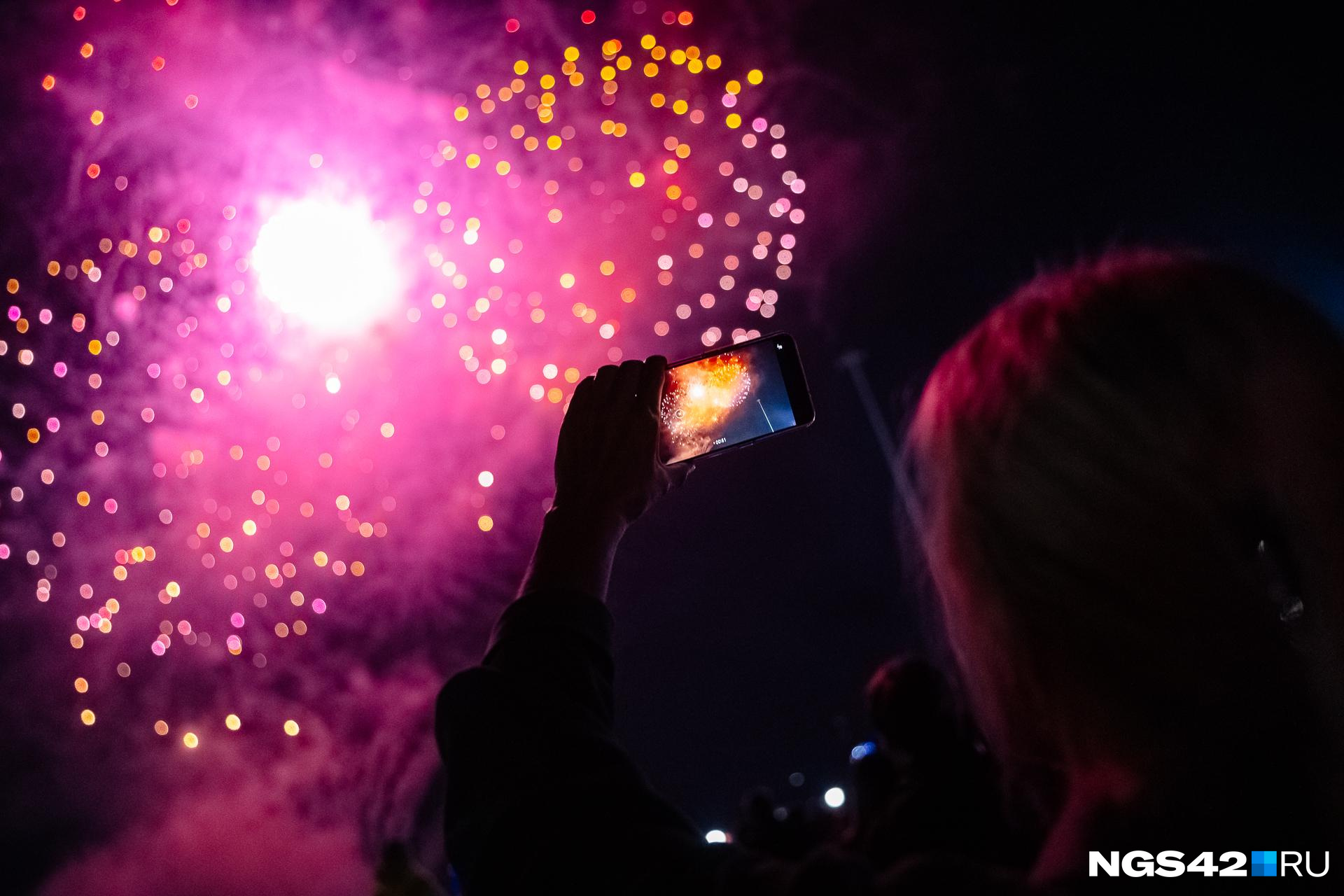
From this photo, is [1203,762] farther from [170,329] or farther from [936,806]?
[170,329]

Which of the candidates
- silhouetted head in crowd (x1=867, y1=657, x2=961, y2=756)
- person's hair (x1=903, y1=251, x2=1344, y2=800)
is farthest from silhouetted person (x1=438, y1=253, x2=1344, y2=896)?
silhouetted head in crowd (x1=867, y1=657, x2=961, y2=756)

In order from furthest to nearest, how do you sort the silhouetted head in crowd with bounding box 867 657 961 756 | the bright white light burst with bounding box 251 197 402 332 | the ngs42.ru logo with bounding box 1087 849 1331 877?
the bright white light burst with bounding box 251 197 402 332, the silhouetted head in crowd with bounding box 867 657 961 756, the ngs42.ru logo with bounding box 1087 849 1331 877

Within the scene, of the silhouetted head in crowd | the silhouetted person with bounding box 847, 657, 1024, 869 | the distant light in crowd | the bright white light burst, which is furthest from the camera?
the bright white light burst

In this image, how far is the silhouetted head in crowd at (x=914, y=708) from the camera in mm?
2045

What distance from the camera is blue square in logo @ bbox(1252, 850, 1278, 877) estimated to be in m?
0.50

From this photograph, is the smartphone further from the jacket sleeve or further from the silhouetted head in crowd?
the silhouetted head in crowd

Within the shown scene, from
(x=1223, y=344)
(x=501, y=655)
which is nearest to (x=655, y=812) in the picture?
(x=501, y=655)

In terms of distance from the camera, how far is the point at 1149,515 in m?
0.61

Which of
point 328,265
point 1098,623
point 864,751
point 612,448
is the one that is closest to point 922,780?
point 864,751

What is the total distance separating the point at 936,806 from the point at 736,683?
6415mm

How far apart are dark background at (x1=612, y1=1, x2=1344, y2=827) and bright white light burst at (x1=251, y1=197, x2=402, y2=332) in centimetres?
310

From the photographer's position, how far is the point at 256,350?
5547 mm

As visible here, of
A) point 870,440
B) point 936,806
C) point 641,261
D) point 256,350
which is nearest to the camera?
point 936,806

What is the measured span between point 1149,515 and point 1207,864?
0.74ft
